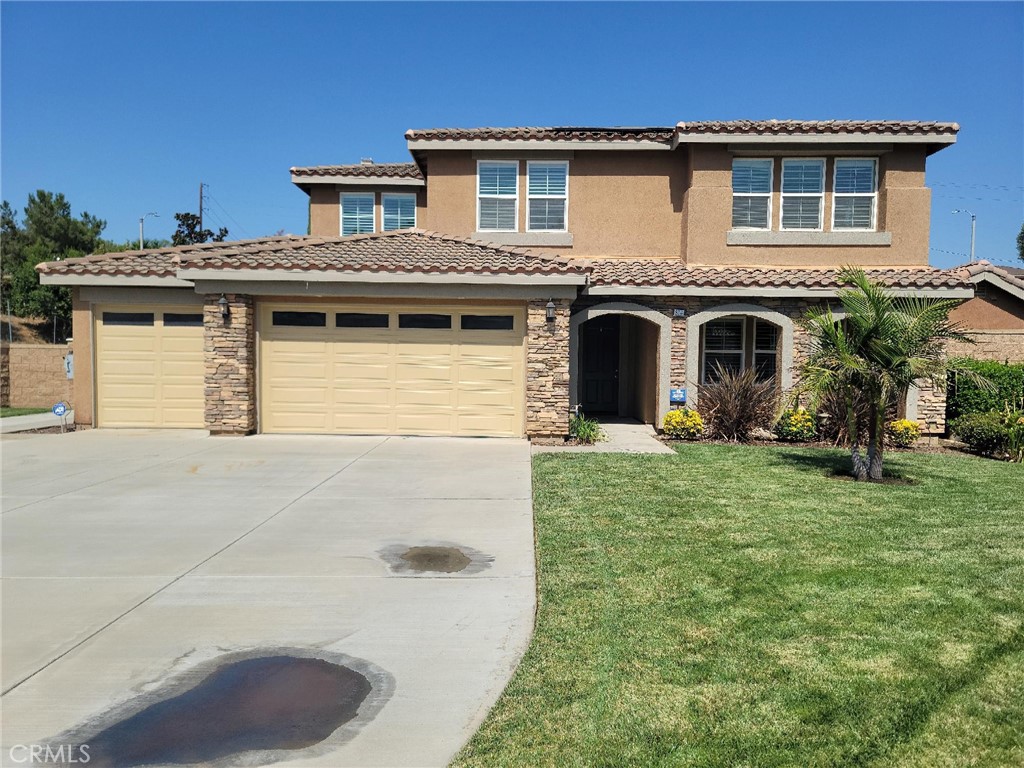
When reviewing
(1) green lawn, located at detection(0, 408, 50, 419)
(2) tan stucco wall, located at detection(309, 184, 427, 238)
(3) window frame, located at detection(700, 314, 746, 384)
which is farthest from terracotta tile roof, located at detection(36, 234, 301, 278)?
(3) window frame, located at detection(700, 314, 746, 384)

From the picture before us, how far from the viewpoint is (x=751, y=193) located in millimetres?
17531

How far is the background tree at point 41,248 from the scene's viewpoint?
4409cm

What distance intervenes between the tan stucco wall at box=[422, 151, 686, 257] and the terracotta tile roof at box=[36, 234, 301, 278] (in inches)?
172

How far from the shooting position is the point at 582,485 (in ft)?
33.3

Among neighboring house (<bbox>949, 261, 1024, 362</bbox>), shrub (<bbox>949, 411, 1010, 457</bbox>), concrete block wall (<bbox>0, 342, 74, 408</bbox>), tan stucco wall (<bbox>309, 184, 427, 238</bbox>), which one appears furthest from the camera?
concrete block wall (<bbox>0, 342, 74, 408</bbox>)

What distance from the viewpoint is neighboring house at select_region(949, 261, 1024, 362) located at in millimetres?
16688

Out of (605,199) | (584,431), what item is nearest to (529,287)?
(584,431)

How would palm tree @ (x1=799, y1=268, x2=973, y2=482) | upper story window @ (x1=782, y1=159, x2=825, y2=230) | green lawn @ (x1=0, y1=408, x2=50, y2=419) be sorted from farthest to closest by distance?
green lawn @ (x1=0, y1=408, x2=50, y2=419), upper story window @ (x1=782, y1=159, x2=825, y2=230), palm tree @ (x1=799, y1=268, x2=973, y2=482)

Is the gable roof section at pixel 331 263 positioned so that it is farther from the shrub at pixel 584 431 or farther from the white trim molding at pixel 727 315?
the white trim molding at pixel 727 315

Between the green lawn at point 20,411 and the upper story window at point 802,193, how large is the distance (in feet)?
66.1

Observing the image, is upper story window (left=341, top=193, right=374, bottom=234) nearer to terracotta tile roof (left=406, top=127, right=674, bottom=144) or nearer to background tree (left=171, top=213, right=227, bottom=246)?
terracotta tile roof (left=406, top=127, right=674, bottom=144)

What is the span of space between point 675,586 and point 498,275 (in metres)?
8.94

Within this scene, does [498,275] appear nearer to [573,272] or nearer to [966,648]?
[573,272]

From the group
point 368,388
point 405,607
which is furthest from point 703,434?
point 405,607
